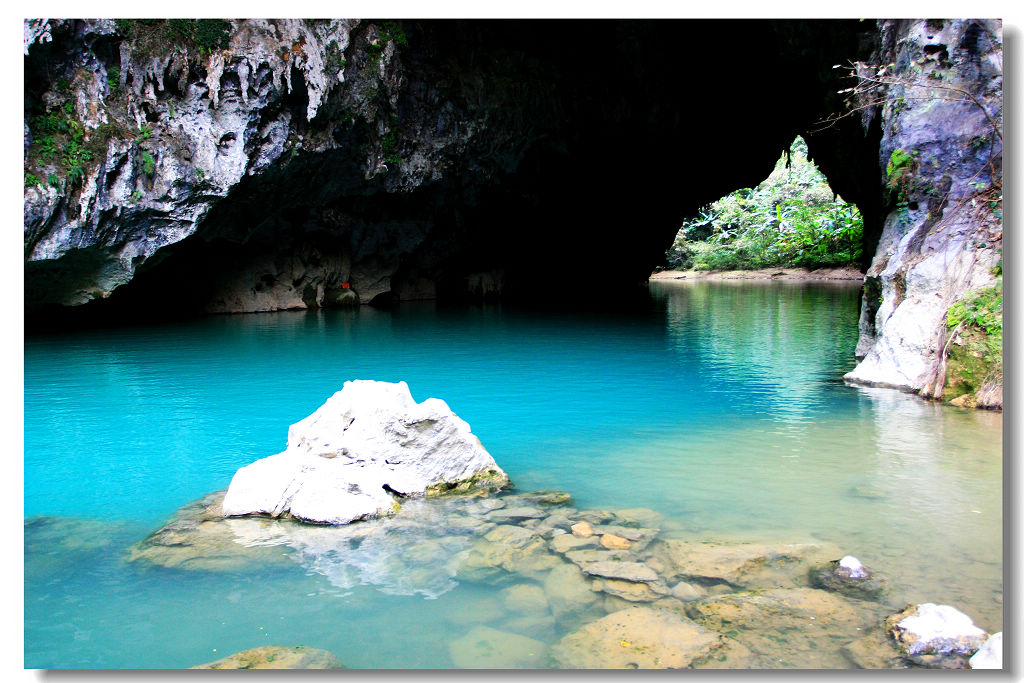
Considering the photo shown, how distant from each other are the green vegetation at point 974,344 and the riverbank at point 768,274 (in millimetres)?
29931

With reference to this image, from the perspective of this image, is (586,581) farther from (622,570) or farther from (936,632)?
(936,632)

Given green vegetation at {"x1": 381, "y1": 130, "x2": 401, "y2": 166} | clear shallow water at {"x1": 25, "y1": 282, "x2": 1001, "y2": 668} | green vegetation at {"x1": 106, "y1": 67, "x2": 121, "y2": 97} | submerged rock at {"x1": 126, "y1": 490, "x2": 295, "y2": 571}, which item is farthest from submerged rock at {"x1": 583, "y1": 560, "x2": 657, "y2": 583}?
green vegetation at {"x1": 381, "y1": 130, "x2": 401, "y2": 166}

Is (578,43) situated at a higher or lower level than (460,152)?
higher

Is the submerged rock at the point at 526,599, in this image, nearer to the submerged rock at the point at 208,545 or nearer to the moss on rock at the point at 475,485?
the submerged rock at the point at 208,545

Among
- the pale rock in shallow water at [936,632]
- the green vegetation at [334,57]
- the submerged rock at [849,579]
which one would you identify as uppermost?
the green vegetation at [334,57]

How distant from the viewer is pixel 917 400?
817cm

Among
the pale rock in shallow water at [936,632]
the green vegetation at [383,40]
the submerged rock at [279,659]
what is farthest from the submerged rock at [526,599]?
the green vegetation at [383,40]

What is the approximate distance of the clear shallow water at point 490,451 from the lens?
350cm

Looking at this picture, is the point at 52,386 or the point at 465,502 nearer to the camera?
the point at 465,502

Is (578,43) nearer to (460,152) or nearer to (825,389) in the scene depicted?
(460,152)

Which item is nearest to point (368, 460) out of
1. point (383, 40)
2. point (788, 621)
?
point (788, 621)

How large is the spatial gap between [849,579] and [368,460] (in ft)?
10.5

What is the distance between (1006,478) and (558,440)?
405 cm

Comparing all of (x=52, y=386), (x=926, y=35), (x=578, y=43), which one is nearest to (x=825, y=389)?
(x=926, y=35)
